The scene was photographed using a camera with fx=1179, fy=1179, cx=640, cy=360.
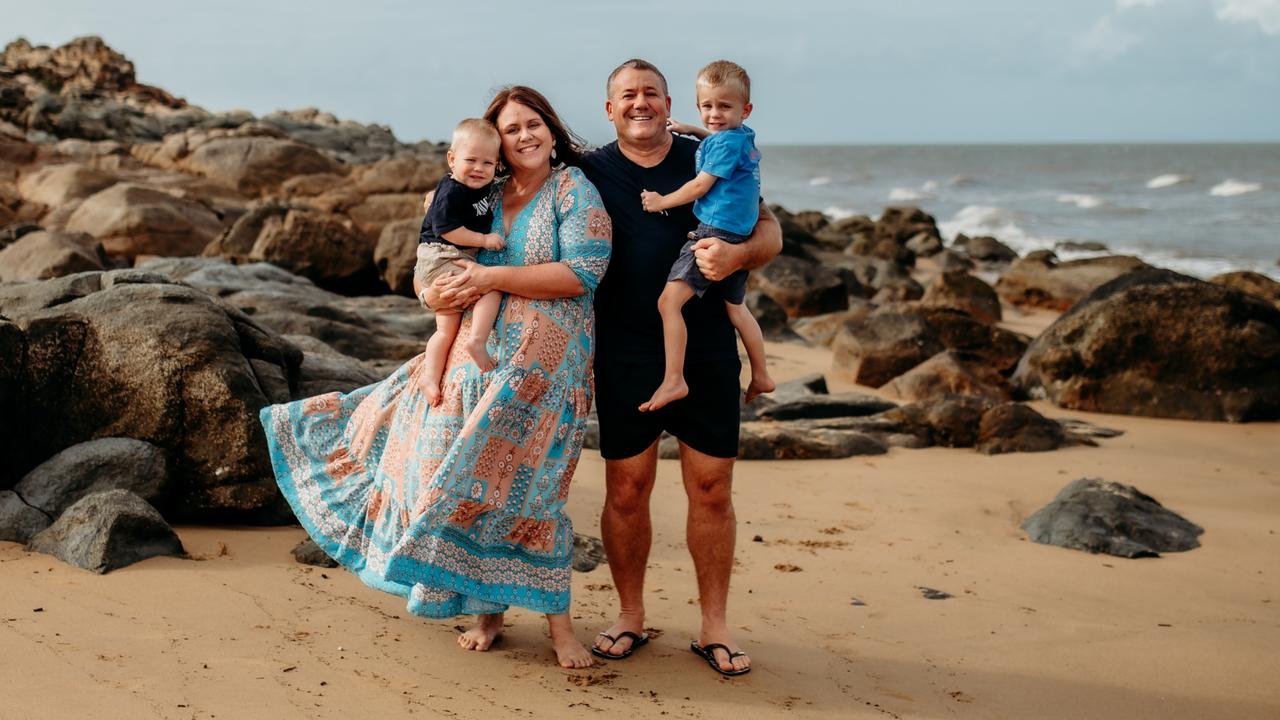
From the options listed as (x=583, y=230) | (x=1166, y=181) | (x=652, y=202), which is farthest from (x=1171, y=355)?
(x=1166, y=181)

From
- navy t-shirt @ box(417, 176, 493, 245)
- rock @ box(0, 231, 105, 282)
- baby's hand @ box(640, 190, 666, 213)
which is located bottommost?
rock @ box(0, 231, 105, 282)

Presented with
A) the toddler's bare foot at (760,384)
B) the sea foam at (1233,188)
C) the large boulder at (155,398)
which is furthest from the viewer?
the sea foam at (1233,188)

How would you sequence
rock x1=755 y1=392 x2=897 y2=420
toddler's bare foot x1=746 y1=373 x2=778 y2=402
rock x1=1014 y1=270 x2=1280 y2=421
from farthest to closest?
rock x1=1014 y1=270 x2=1280 y2=421
rock x1=755 y1=392 x2=897 y2=420
toddler's bare foot x1=746 y1=373 x2=778 y2=402

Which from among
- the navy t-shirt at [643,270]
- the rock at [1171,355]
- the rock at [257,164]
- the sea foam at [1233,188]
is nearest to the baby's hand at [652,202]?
the navy t-shirt at [643,270]

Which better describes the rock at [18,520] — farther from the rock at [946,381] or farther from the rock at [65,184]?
the rock at [65,184]

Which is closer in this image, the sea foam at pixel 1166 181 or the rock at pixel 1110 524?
the rock at pixel 1110 524

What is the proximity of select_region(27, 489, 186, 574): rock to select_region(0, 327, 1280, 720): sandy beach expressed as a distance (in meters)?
0.07

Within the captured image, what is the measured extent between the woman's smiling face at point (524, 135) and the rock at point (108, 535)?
7.56 ft

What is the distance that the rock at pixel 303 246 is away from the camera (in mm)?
13945

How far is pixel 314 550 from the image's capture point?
5.23 m

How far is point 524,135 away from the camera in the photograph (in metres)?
4.16

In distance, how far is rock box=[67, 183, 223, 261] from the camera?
1523 centimetres

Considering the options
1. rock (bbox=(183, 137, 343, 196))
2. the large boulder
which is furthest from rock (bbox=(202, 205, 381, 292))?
the large boulder

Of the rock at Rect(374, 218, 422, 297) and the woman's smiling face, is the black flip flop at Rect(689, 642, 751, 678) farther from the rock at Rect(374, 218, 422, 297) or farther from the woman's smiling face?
the rock at Rect(374, 218, 422, 297)
